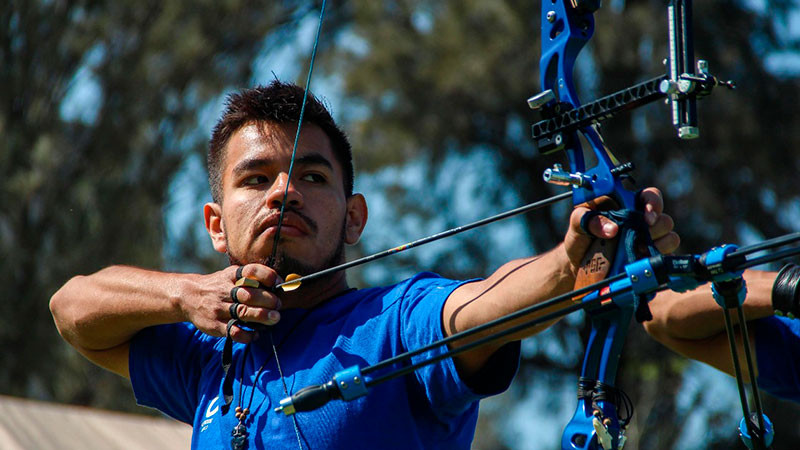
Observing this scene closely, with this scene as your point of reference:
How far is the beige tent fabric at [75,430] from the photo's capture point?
400 centimetres

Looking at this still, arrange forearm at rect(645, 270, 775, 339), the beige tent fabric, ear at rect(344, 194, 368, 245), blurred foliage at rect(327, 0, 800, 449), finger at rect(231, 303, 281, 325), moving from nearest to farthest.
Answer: finger at rect(231, 303, 281, 325) → forearm at rect(645, 270, 775, 339) → ear at rect(344, 194, 368, 245) → the beige tent fabric → blurred foliage at rect(327, 0, 800, 449)

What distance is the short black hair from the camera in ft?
8.25

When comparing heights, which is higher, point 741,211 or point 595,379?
point 741,211

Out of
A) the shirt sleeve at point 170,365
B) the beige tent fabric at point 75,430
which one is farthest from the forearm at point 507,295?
the beige tent fabric at point 75,430

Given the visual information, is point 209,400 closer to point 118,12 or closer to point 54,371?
point 54,371

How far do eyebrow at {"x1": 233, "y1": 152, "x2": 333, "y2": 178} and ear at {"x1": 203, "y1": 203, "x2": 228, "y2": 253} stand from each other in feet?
0.60

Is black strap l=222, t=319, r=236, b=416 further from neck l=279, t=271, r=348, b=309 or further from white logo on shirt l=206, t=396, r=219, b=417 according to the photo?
neck l=279, t=271, r=348, b=309

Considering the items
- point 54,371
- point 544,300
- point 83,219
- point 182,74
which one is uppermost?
point 182,74

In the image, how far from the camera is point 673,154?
7938 millimetres

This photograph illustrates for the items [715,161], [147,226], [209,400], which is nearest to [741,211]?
[715,161]

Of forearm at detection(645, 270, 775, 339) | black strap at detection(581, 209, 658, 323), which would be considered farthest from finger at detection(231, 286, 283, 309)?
forearm at detection(645, 270, 775, 339)

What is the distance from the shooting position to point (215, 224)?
2639 mm

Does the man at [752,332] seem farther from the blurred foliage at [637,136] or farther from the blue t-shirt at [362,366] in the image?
the blurred foliage at [637,136]

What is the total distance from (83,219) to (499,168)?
3085 millimetres
